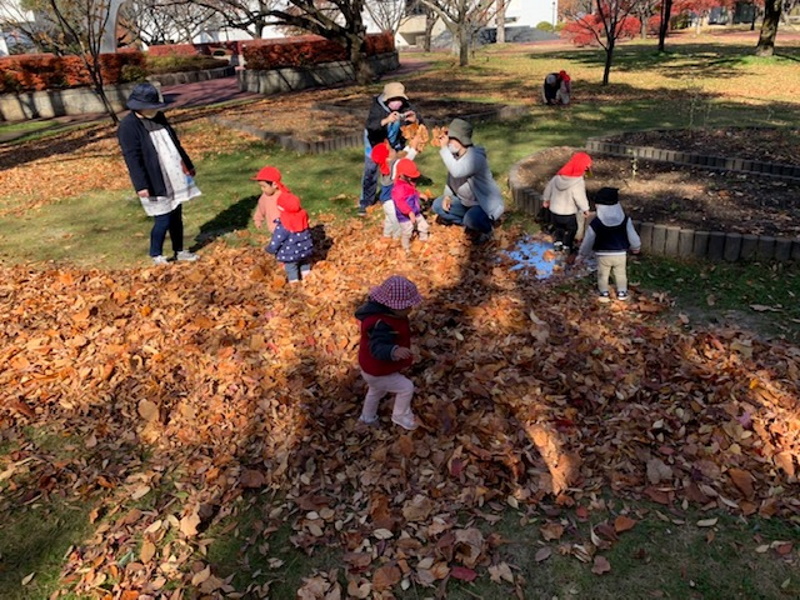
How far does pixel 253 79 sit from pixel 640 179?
60.2 feet

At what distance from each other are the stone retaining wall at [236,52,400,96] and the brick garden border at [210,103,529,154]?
7643 millimetres

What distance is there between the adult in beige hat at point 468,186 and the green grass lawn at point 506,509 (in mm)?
950

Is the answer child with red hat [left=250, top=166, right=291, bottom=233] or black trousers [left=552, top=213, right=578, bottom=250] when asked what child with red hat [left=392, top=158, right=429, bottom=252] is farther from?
black trousers [left=552, top=213, right=578, bottom=250]

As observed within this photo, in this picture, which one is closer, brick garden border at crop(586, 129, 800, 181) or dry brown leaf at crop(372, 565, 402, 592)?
dry brown leaf at crop(372, 565, 402, 592)

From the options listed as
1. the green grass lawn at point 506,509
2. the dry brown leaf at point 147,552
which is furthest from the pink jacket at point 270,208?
the dry brown leaf at point 147,552

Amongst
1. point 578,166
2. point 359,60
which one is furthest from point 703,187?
point 359,60

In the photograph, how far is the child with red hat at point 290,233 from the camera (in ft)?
18.4

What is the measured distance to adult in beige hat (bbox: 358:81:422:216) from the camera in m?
7.38

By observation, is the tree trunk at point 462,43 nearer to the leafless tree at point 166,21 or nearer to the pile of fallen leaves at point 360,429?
the leafless tree at point 166,21

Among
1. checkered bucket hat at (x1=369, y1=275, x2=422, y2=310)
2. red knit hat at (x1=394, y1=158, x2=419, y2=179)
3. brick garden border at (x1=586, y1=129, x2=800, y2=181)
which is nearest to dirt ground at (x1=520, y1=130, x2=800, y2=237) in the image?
brick garden border at (x1=586, y1=129, x2=800, y2=181)

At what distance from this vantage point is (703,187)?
26.1 ft

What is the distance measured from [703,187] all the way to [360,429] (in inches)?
251

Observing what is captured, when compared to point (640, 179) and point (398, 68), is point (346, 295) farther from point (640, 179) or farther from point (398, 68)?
point (398, 68)

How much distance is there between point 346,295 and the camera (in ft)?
19.0
